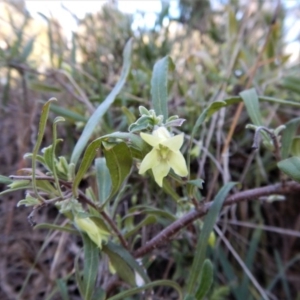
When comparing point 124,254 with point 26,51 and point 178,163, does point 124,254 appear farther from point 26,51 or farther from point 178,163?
point 26,51

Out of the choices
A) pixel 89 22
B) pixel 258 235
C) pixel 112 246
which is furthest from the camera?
pixel 89 22

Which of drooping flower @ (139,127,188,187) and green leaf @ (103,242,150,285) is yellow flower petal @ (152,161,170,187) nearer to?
drooping flower @ (139,127,188,187)

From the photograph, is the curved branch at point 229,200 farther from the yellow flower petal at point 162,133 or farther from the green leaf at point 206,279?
the yellow flower petal at point 162,133

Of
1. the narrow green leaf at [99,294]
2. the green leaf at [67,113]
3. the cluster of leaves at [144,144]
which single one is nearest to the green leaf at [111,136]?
the cluster of leaves at [144,144]

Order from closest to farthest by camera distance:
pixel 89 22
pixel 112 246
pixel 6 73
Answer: pixel 112 246 → pixel 6 73 → pixel 89 22

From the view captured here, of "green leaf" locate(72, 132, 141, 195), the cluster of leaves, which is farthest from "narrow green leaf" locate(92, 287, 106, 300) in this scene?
"green leaf" locate(72, 132, 141, 195)

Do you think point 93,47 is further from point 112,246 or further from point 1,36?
point 112,246

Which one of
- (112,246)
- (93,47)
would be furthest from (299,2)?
(112,246)

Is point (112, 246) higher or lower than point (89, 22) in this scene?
lower
